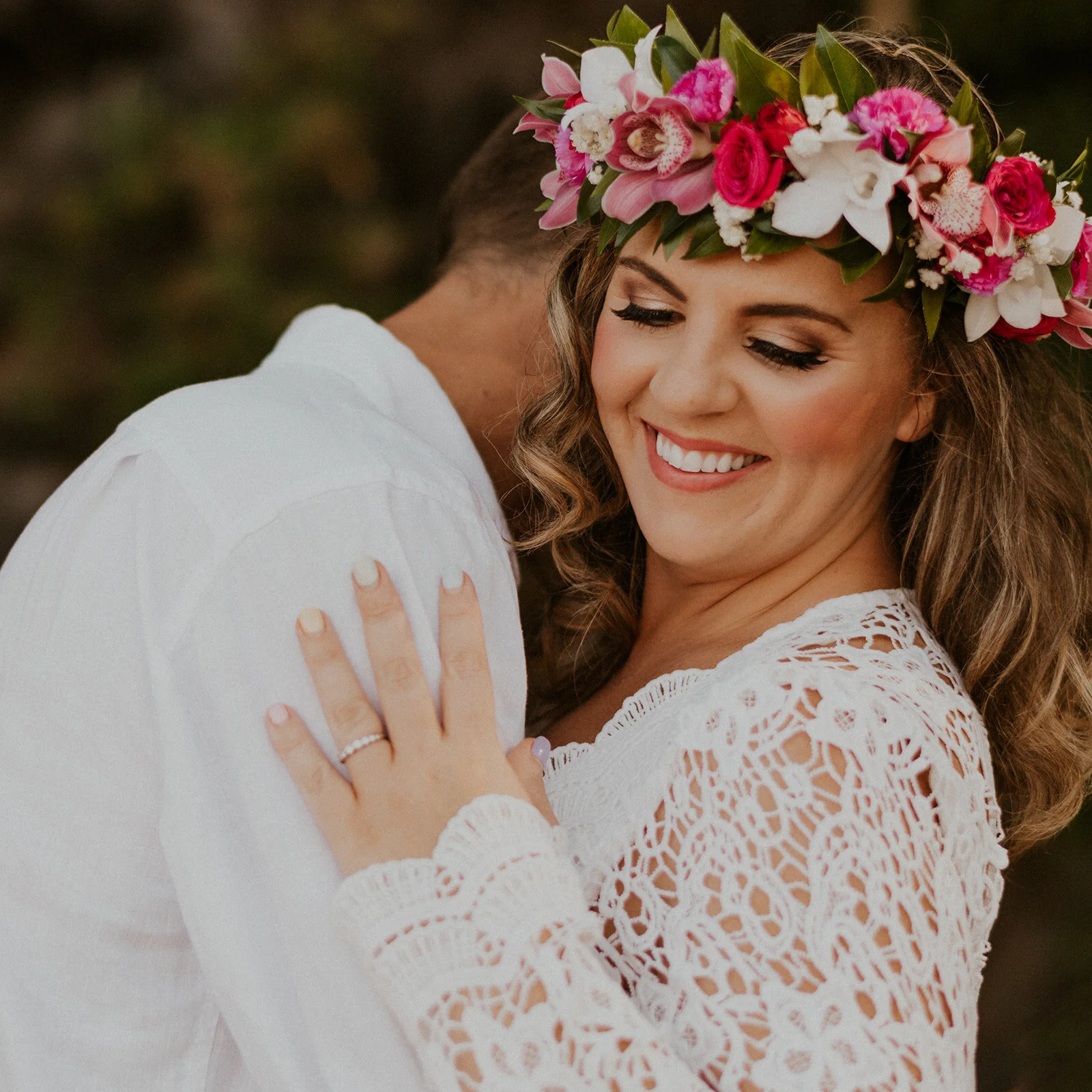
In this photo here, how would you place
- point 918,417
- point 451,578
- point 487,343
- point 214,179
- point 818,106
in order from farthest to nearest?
point 214,179 < point 487,343 < point 918,417 < point 818,106 < point 451,578

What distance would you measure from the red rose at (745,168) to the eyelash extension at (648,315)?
24cm

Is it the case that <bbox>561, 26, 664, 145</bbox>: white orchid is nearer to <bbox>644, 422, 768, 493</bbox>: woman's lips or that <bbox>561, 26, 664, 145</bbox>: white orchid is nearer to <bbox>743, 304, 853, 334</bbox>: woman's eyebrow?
<bbox>743, 304, 853, 334</bbox>: woman's eyebrow

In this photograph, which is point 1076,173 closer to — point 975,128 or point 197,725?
point 975,128

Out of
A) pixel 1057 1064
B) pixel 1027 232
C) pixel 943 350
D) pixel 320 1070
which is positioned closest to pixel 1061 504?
pixel 943 350

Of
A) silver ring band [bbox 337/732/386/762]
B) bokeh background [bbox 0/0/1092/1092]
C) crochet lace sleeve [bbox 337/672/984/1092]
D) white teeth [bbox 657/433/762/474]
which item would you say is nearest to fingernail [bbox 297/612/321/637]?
silver ring band [bbox 337/732/386/762]

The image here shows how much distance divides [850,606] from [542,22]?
378cm

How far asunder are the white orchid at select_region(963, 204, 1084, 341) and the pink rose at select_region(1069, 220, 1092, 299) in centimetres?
2

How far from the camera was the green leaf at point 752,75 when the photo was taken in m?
1.60

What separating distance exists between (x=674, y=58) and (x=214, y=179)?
329 centimetres

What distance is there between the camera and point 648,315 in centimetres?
182

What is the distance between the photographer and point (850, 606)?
1.81 meters

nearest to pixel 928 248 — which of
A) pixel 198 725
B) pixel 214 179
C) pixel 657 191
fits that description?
pixel 657 191

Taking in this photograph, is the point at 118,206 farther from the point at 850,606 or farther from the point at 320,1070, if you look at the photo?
the point at 320,1070

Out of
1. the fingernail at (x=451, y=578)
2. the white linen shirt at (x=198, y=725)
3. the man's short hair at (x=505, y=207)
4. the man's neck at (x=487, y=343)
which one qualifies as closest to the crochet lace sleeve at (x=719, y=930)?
the white linen shirt at (x=198, y=725)
